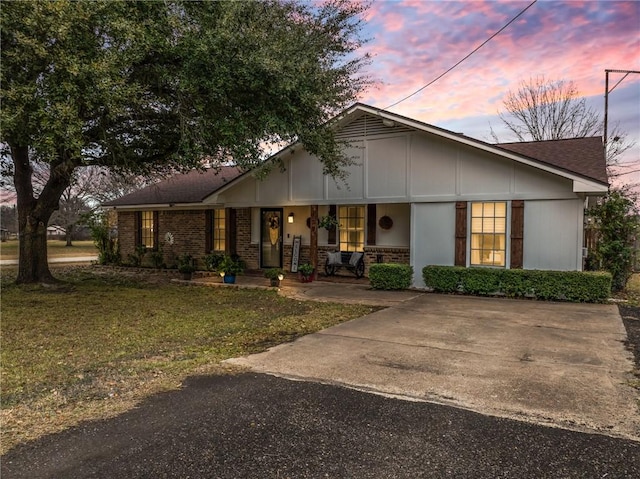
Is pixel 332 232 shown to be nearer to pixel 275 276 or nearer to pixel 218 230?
pixel 275 276

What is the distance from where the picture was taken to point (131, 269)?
1717 cm

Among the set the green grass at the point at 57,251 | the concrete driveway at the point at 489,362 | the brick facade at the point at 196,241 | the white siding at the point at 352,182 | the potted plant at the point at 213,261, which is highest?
the white siding at the point at 352,182

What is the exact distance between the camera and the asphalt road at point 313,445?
2785mm

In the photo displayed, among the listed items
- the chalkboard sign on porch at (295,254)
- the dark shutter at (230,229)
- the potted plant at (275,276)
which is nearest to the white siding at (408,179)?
the dark shutter at (230,229)

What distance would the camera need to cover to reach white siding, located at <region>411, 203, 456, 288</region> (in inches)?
437

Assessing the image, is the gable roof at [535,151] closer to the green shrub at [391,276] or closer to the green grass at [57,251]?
the green shrub at [391,276]

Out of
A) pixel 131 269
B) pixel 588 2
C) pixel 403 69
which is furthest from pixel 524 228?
pixel 131 269

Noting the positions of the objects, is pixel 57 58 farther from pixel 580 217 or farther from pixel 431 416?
pixel 580 217

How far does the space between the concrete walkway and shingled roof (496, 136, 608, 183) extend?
3182 millimetres

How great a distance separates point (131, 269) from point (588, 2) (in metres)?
16.6

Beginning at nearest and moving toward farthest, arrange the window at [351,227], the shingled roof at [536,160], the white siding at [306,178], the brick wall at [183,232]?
the shingled roof at [536,160] → the white siding at [306,178] → the window at [351,227] → the brick wall at [183,232]

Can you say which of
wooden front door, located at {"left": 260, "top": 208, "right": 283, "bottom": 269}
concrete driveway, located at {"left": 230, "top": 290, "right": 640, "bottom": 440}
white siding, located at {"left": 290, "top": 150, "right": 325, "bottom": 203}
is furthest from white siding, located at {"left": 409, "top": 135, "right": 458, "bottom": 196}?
wooden front door, located at {"left": 260, "top": 208, "right": 283, "bottom": 269}

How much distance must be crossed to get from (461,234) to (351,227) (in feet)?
12.3

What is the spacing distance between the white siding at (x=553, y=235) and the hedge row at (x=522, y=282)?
402 millimetres
